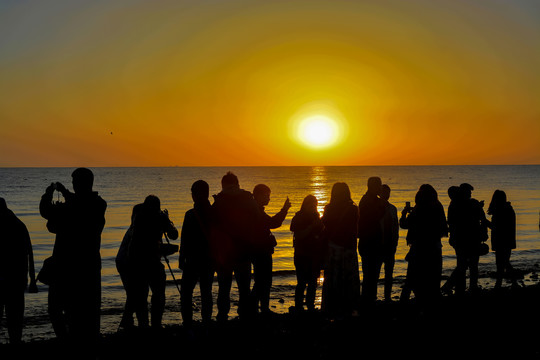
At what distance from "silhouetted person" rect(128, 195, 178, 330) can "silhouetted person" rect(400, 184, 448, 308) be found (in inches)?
149

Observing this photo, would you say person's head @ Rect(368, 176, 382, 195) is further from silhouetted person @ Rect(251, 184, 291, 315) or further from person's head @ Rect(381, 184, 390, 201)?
silhouetted person @ Rect(251, 184, 291, 315)

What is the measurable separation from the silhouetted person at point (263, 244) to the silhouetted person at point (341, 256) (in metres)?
0.78

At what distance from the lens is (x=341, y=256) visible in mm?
8422

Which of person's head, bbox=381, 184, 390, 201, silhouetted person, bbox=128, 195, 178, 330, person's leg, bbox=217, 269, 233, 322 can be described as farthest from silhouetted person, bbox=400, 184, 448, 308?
silhouetted person, bbox=128, 195, 178, 330

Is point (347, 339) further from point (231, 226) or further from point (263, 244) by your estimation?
point (231, 226)

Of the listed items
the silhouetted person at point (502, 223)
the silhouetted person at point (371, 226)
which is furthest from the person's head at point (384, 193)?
the silhouetted person at point (502, 223)

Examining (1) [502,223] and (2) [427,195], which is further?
(1) [502,223]

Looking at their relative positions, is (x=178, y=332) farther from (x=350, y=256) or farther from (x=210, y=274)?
(x=350, y=256)

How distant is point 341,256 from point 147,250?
2.91 m

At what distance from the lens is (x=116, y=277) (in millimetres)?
18047

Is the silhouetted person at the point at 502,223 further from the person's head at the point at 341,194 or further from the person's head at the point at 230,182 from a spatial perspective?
the person's head at the point at 230,182

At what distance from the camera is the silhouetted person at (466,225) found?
380 inches

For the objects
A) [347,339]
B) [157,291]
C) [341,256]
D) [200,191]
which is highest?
[200,191]

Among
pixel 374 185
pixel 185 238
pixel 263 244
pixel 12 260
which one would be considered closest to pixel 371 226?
pixel 374 185
